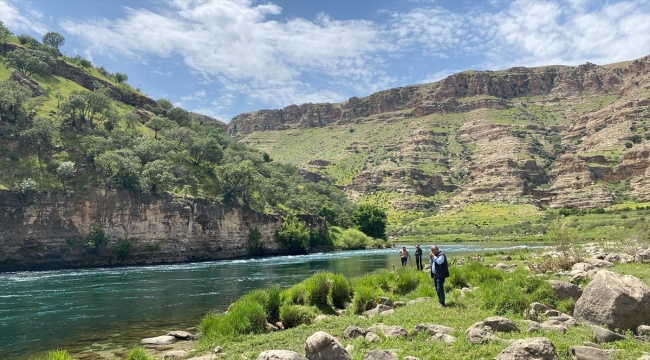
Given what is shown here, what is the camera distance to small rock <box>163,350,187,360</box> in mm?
13228

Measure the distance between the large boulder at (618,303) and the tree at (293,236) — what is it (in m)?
81.8

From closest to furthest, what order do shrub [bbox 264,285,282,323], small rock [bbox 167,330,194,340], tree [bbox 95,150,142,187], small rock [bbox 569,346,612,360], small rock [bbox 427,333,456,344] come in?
1. small rock [bbox 569,346,612,360]
2. small rock [bbox 427,333,456,344]
3. small rock [bbox 167,330,194,340]
4. shrub [bbox 264,285,282,323]
5. tree [bbox 95,150,142,187]

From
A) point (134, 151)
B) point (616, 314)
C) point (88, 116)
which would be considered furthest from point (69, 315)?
point (88, 116)

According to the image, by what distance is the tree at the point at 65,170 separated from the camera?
70.4 m

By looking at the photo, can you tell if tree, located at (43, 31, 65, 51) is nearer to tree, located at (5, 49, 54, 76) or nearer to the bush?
tree, located at (5, 49, 54, 76)

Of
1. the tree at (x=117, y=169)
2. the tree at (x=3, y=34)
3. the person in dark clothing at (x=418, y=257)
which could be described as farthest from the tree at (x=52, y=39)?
the person in dark clothing at (x=418, y=257)

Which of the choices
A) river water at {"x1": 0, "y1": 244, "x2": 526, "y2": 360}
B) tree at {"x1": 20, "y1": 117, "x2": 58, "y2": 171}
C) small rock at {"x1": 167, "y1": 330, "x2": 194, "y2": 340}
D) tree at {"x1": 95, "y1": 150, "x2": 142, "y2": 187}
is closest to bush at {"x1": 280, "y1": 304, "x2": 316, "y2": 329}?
small rock at {"x1": 167, "y1": 330, "x2": 194, "y2": 340}

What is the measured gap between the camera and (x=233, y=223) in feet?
284

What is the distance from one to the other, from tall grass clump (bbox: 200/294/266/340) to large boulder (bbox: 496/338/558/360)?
10.0 metres

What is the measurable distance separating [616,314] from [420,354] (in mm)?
5391

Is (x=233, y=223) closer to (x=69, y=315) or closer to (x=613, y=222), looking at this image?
(x=69, y=315)

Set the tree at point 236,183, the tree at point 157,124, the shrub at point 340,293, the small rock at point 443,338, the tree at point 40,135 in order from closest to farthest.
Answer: the small rock at point 443,338 < the shrub at point 340,293 < the tree at point 40,135 < the tree at point 236,183 < the tree at point 157,124

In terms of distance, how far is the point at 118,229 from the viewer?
2847 inches

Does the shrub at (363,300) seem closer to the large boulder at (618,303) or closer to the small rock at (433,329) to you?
the small rock at (433,329)
